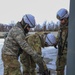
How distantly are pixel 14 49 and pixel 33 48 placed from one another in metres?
0.45

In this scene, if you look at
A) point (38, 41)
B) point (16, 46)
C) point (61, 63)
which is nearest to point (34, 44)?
point (38, 41)

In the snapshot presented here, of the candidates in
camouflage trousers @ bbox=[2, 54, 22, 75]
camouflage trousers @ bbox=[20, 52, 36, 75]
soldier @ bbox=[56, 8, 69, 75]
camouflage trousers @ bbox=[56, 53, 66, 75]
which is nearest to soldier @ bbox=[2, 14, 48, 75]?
camouflage trousers @ bbox=[2, 54, 22, 75]

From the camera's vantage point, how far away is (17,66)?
153 inches

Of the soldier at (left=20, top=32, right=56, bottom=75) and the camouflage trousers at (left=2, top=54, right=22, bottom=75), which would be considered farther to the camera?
the soldier at (left=20, top=32, right=56, bottom=75)

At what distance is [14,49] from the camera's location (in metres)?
3.79

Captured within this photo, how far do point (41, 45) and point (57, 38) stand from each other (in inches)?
22.7

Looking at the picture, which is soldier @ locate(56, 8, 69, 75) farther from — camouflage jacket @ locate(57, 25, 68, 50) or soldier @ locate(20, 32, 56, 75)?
soldier @ locate(20, 32, 56, 75)

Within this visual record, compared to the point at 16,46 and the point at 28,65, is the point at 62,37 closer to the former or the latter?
the point at 28,65

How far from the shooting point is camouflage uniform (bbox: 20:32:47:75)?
422 centimetres

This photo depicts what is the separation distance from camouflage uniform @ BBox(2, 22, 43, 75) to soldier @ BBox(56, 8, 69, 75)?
39.3 inches

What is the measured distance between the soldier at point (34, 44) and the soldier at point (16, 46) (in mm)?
435

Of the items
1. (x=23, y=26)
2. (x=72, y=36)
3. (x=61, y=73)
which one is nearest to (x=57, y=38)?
(x=61, y=73)

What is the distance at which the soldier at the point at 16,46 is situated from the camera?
11.8ft

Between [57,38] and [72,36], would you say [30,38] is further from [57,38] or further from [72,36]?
[72,36]
